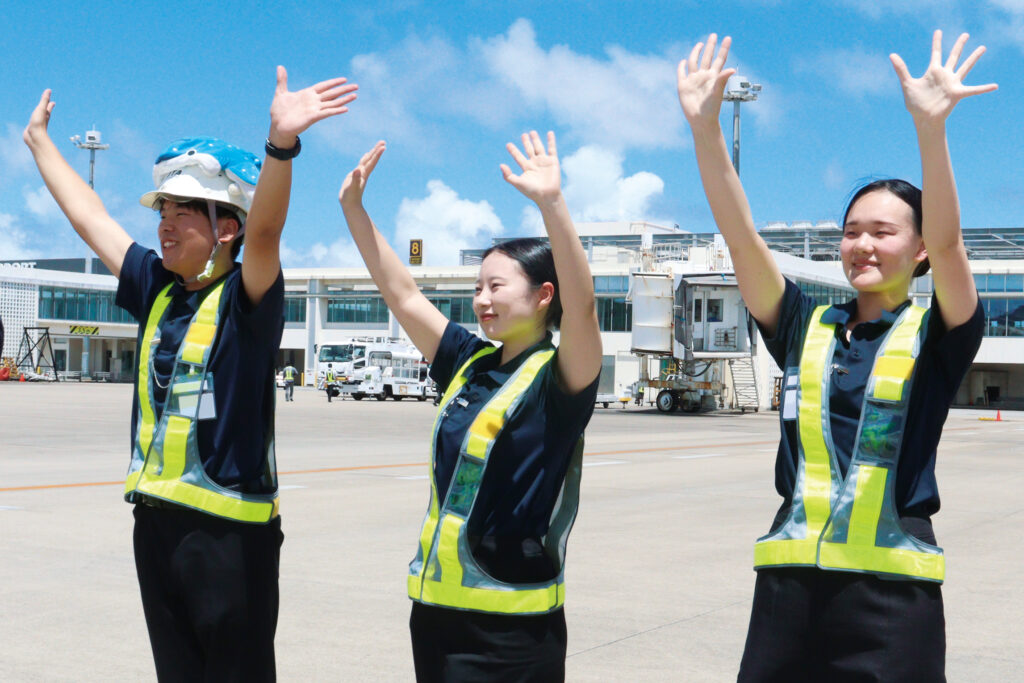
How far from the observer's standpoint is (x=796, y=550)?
276 cm

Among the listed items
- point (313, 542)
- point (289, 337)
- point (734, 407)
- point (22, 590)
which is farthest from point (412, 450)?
point (289, 337)

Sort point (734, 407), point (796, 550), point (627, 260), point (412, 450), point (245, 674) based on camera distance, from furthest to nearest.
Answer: point (627, 260) < point (734, 407) < point (412, 450) < point (245, 674) < point (796, 550)

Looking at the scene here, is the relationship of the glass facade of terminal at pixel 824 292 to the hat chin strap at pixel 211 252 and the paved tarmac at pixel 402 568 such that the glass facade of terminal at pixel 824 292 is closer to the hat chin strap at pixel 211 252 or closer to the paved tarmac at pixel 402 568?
the paved tarmac at pixel 402 568

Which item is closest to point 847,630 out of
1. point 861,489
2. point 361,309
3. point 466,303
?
point 861,489

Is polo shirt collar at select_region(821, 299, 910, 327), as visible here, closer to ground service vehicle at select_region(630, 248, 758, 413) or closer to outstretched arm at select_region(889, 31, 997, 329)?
outstretched arm at select_region(889, 31, 997, 329)

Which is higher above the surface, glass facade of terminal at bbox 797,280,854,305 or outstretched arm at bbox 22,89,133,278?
glass facade of terminal at bbox 797,280,854,305

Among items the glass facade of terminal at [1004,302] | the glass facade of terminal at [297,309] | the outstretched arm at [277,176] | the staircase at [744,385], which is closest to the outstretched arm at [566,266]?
the outstretched arm at [277,176]

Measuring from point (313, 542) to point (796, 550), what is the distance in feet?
23.3

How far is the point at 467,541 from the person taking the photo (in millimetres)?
2986

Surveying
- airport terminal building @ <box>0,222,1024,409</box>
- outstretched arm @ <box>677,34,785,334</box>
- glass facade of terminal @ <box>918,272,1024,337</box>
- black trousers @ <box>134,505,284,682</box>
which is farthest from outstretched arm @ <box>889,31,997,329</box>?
glass facade of terminal @ <box>918,272,1024,337</box>

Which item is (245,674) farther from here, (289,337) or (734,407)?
(289,337)

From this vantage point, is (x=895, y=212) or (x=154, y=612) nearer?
(x=895, y=212)

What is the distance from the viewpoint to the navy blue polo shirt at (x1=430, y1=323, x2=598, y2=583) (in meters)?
2.98

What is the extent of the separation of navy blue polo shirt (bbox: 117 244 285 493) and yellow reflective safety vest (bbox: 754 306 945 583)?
1.44 m
